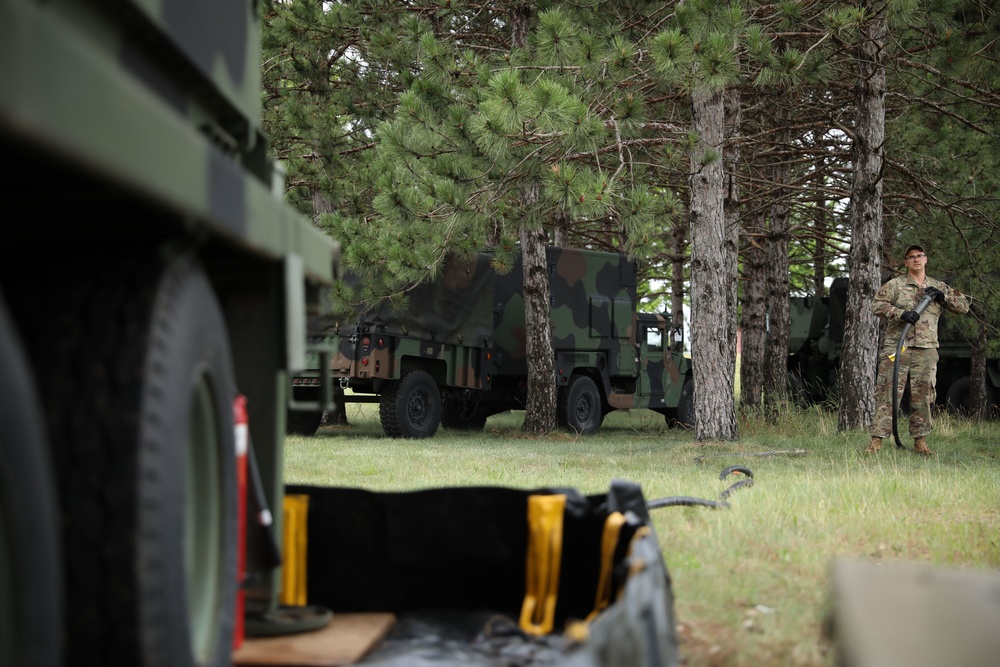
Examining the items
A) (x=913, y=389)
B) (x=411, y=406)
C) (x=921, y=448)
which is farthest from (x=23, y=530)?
(x=411, y=406)

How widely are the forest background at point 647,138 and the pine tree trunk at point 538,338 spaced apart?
0.03m

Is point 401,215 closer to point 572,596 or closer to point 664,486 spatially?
point 664,486

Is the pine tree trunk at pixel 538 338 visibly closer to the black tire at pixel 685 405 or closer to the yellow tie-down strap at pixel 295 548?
the black tire at pixel 685 405

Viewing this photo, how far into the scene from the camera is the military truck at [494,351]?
13.1 metres

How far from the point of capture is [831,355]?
19.8m

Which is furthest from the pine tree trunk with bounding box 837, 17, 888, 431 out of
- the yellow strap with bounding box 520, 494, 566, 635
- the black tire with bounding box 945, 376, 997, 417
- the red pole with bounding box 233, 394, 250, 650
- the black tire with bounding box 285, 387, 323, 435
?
the red pole with bounding box 233, 394, 250, 650

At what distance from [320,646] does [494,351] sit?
38.2ft

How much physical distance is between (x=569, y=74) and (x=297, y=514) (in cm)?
723

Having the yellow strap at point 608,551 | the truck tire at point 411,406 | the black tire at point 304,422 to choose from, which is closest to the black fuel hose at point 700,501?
the yellow strap at point 608,551

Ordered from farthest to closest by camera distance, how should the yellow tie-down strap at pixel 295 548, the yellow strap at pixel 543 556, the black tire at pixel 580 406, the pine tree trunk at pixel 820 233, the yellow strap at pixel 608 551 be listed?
the pine tree trunk at pixel 820 233, the black tire at pixel 580 406, the yellow tie-down strap at pixel 295 548, the yellow strap at pixel 543 556, the yellow strap at pixel 608 551

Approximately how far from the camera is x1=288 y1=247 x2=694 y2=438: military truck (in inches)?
514

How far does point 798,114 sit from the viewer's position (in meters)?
17.0

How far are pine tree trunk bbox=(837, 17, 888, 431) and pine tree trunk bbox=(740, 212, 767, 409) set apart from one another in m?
3.88

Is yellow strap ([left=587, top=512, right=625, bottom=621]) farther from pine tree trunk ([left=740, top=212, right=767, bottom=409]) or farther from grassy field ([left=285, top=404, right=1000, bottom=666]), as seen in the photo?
pine tree trunk ([left=740, top=212, right=767, bottom=409])
